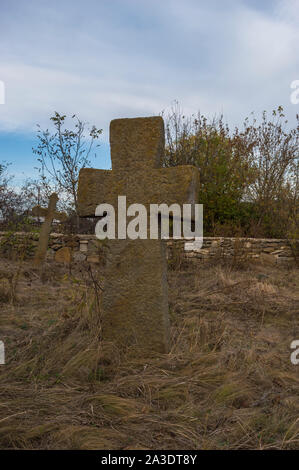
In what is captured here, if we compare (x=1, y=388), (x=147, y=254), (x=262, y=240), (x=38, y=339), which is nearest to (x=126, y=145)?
(x=147, y=254)

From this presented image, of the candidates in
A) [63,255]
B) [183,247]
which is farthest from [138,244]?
[63,255]

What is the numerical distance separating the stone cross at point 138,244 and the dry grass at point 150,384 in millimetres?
173

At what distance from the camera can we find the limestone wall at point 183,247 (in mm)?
8453

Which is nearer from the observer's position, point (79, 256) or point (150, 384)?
Answer: point (150, 384)

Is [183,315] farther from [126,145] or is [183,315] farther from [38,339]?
[126,145]

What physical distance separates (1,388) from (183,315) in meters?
2.05

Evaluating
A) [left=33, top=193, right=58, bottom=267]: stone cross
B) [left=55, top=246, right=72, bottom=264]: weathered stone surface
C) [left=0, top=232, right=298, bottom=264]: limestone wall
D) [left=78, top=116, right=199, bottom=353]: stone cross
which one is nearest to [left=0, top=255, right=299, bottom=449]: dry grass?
[left=78, top=116, right=199, bottom=353]: stone cross

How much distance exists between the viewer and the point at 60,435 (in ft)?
6.11

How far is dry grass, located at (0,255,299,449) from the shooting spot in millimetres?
1915

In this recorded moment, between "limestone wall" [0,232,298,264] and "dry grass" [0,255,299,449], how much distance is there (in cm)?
430

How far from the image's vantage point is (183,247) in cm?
878

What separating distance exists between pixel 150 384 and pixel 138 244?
42.8 inches

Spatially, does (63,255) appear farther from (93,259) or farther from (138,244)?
(138,244)
